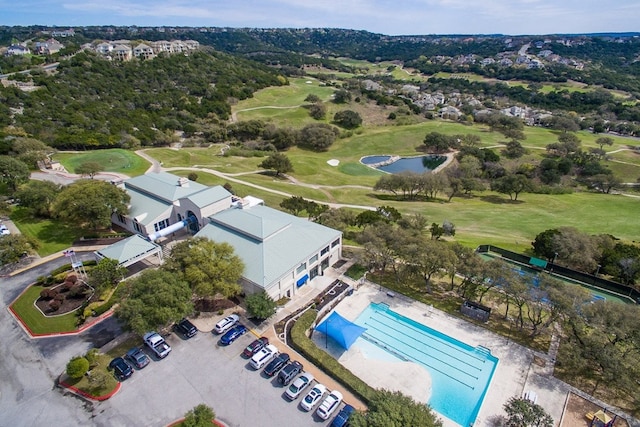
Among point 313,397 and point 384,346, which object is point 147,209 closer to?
point 313,397

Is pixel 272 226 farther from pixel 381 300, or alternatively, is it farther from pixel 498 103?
pixel 498 103

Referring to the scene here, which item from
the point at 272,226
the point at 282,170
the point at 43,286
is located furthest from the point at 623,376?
the point at 282,170

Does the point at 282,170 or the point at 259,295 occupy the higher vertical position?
the point at 259,295

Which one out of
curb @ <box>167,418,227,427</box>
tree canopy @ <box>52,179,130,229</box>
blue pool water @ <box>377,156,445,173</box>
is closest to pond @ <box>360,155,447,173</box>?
blue pool water @ <box>377,156,445,173</box>

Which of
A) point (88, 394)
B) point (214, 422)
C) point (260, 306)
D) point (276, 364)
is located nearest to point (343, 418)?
point (276, 364)

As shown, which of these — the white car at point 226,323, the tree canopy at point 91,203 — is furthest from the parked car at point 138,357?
the tree canopy at point 91,203

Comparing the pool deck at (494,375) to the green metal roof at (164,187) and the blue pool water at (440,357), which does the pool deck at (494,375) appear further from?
the green metal roof at (164,187)
